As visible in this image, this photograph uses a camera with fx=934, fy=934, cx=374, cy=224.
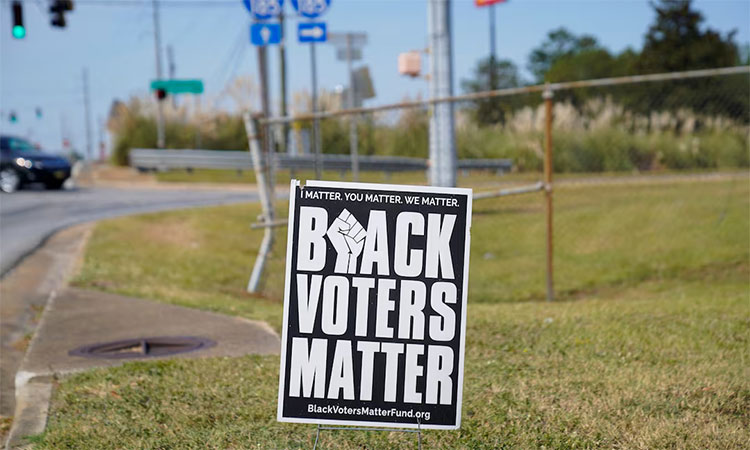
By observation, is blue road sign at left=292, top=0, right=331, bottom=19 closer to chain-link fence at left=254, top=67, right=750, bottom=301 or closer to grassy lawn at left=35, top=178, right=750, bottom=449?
chain-link fence at left=254, top=67, right=750, bottom=301

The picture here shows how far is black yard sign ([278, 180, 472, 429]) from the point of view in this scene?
3.68 metres

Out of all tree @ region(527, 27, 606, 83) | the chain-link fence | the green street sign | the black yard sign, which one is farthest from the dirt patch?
tree @ region(527, 27, 606, 83)

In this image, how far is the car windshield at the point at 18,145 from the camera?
2531 cm

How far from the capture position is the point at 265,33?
1900cm

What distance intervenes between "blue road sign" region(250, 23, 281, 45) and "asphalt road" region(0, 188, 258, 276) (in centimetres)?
345

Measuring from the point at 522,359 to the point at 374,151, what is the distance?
5458mm

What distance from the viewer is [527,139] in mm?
10039

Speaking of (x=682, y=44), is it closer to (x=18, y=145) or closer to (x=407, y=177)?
(x=18, y=145)

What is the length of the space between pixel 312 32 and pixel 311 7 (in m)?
0.58

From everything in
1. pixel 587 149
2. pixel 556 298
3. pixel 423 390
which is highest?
pixel 587 149

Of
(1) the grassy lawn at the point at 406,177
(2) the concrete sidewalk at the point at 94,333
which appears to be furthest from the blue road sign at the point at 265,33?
(2) the concrete sidewalk at the point at 94,333

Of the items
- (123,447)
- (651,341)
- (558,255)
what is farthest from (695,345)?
(558,255)

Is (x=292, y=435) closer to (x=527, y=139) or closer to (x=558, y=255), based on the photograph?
(x=527, y=139)

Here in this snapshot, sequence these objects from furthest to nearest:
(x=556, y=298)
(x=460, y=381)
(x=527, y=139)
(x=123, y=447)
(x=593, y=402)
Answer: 1. (x=527, y=139)
2. (x=556, y=298)
3. (x=593, y=402)
4. (x=123, y=447)
5. (x=460, y=381)
